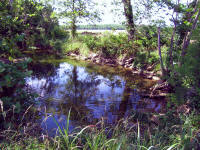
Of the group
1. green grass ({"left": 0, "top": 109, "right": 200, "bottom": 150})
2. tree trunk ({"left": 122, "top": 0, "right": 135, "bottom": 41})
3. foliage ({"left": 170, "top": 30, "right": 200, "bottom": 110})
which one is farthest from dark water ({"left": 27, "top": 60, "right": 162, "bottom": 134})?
tree trunk ({"left": 122, "top": 0, "right": 135, "bottom": 41})

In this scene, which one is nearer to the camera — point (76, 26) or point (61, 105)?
point (61, 105)

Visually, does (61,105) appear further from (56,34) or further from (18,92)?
(56,34)

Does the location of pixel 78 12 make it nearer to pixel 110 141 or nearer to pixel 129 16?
pixel 129 16

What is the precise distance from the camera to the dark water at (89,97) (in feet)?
15.6

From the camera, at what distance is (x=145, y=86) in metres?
7.85

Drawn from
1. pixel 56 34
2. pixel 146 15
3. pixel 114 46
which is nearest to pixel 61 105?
pixel 146 15

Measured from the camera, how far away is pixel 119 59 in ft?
40.4

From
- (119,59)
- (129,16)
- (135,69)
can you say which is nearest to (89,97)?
(135,69)

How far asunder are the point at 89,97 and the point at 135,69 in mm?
5311

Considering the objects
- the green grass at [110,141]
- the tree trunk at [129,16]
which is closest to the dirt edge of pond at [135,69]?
the tree trunk at [129,16]

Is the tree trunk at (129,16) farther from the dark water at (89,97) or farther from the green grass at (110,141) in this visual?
the green grass at (110,141)

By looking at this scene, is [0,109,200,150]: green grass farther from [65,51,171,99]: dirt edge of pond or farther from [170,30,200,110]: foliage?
[65,51,171,99]: dirt edge of pond

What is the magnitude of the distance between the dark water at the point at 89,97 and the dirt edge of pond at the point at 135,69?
0.44 meters

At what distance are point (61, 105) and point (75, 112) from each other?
623 millimetres
